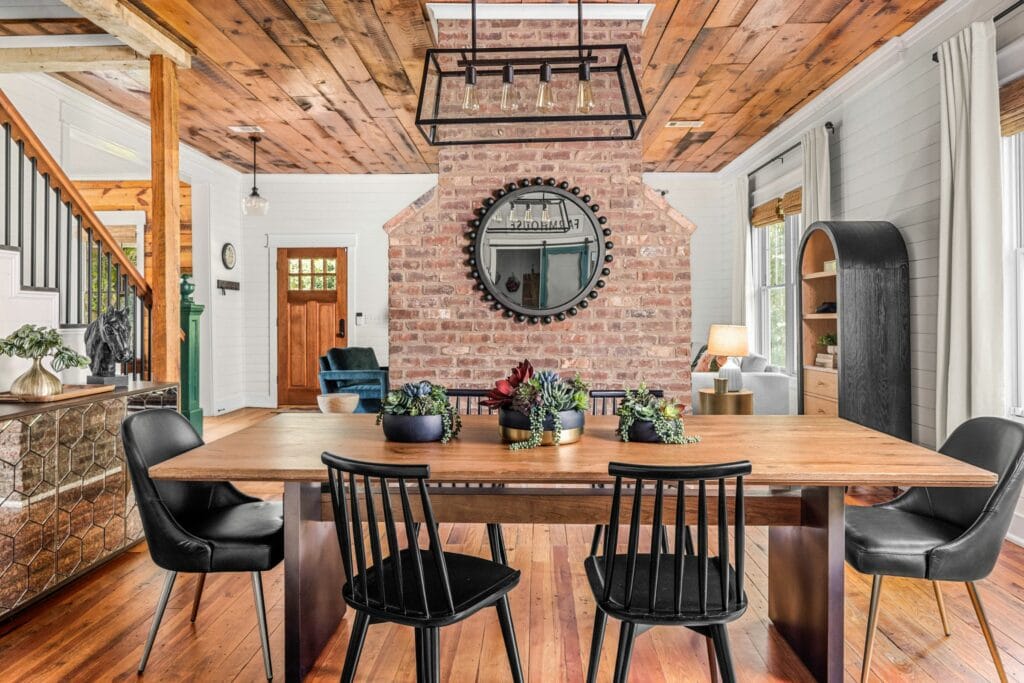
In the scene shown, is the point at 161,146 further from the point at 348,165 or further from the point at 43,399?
the point at 348,165

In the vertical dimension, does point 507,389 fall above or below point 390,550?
above

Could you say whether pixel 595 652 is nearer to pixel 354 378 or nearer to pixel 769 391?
pixel 769 391

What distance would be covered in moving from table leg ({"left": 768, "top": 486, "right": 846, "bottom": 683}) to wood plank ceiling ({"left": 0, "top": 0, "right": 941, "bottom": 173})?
286 cm

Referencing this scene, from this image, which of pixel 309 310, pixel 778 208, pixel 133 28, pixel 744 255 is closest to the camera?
pixel 133 28

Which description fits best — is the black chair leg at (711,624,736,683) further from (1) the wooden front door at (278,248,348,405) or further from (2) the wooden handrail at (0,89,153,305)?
(1) the wooden front door at (278,248,348,405)

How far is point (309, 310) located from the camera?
862 centimetres

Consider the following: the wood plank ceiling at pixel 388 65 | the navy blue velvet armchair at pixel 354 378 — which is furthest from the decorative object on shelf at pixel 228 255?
the navy blue velvet armchair at pixel 354 378

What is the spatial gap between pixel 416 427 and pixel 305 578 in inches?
24.0

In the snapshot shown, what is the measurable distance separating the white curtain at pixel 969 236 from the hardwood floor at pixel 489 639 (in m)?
0.96

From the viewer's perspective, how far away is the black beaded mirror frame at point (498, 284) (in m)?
4.14

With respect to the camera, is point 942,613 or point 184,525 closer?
point 184,525

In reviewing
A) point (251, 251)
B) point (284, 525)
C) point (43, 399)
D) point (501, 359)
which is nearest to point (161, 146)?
point (43, 399)

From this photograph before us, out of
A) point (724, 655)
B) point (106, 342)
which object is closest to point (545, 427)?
point (724, 655)

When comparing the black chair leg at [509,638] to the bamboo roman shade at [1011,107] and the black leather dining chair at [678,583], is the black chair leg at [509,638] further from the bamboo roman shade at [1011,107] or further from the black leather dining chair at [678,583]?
the bamboo roman shade at [1011,107]
